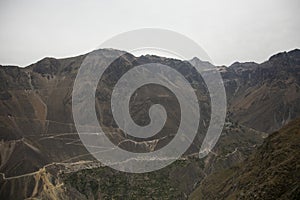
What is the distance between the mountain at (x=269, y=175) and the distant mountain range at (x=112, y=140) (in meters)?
0.23

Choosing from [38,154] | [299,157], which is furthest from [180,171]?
[299,157]

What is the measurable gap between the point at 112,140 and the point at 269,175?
78895 mm

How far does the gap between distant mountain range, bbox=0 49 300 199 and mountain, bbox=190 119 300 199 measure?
233mm

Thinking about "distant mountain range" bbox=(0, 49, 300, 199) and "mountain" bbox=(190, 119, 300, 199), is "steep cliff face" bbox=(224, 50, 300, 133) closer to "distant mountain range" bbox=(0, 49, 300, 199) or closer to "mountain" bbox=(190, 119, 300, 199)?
"distant mountain range" bbox=(0, 49, 300, 199)

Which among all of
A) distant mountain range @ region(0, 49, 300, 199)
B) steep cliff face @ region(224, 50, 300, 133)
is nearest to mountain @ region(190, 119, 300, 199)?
distant mountain range @ region(0, 49, 300, 199)

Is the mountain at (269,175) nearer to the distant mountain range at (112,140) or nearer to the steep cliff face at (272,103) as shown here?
the distant mountain range at (112,140)

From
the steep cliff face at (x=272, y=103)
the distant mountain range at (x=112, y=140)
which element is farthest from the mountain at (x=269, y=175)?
the steep cliff face at (x=272, y=103)

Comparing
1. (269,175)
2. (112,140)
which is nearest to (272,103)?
(112,140)

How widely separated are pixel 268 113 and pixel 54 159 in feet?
304

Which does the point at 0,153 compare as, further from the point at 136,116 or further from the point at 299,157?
the point at 299,157

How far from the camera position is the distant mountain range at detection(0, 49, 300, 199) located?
79.0 meters

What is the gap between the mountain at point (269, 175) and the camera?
37906 mm

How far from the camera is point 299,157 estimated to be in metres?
40.6

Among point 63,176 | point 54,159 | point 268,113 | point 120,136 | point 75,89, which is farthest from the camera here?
point 268,113
